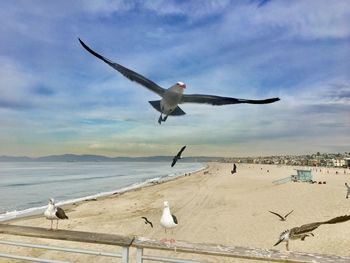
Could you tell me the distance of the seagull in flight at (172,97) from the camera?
464 cm

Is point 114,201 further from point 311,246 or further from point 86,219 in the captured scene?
point 311,246

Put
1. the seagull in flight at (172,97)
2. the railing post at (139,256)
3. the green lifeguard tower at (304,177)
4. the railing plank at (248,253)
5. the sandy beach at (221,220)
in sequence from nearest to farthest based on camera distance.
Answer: the railing plank at (248,253) → the railing post at (139,256) → the seagull in flight at (172,97) → the sandy beach at (221,220) → the green lifeguard tower at (304,177)

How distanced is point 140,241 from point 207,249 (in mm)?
547

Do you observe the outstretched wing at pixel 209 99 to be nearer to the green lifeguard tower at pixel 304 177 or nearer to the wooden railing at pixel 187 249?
the wooden railing at pixel 187 249

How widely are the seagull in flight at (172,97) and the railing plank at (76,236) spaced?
1.89 meters

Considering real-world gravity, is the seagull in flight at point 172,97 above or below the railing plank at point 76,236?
above

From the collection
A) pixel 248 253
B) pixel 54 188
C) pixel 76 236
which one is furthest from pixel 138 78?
pixel 54 188

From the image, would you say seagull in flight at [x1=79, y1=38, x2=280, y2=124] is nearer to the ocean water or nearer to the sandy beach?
the sandy beach

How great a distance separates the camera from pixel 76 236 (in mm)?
3104

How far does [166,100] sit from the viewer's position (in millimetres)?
4633

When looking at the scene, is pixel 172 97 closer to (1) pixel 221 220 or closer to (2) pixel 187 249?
(2) pixel 187 249

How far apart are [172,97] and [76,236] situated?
2217 millimetres

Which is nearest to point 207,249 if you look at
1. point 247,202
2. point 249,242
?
point 249,242

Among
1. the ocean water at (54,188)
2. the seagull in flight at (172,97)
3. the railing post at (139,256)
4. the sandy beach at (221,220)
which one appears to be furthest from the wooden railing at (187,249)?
the ocean water at (54,188)
